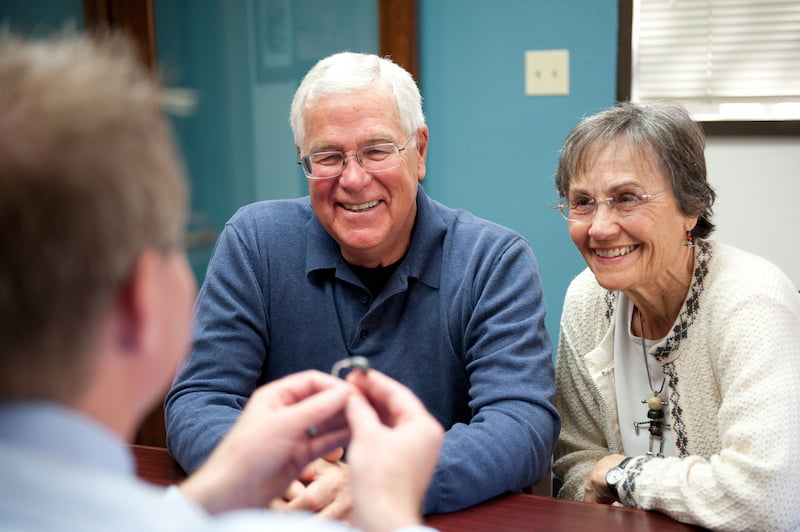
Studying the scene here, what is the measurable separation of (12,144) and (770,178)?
249 cm

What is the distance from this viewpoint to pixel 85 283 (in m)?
0.49

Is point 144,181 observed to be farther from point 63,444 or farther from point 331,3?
point 331,3

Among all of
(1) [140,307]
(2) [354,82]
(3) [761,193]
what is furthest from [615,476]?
(3) [761,193]

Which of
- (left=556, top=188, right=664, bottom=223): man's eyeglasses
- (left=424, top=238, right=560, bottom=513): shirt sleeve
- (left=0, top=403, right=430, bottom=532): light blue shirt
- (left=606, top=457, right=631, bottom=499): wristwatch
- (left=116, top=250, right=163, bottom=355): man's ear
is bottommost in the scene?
(left=606, top=457, right=631, bottom=499): wristwatch

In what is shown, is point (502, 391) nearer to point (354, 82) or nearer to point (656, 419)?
point (656, 419)

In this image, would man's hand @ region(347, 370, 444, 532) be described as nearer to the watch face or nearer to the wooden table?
the wooden table

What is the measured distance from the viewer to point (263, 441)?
2.62 ft

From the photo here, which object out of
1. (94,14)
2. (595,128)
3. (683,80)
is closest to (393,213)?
(595,128)

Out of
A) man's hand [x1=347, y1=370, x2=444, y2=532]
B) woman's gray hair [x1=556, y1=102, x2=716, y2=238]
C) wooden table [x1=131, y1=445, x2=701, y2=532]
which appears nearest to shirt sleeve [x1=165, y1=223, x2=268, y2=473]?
wooden table [x1=131, y1=445, x2=701, y2=532]

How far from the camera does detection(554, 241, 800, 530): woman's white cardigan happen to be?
4.02ft

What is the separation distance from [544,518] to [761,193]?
178 cm

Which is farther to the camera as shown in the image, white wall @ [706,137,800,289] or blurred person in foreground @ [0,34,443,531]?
white wall @ [706,137,800,289]

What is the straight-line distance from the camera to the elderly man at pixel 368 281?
149cm

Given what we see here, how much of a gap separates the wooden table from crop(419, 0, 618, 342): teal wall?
5.00 feet
